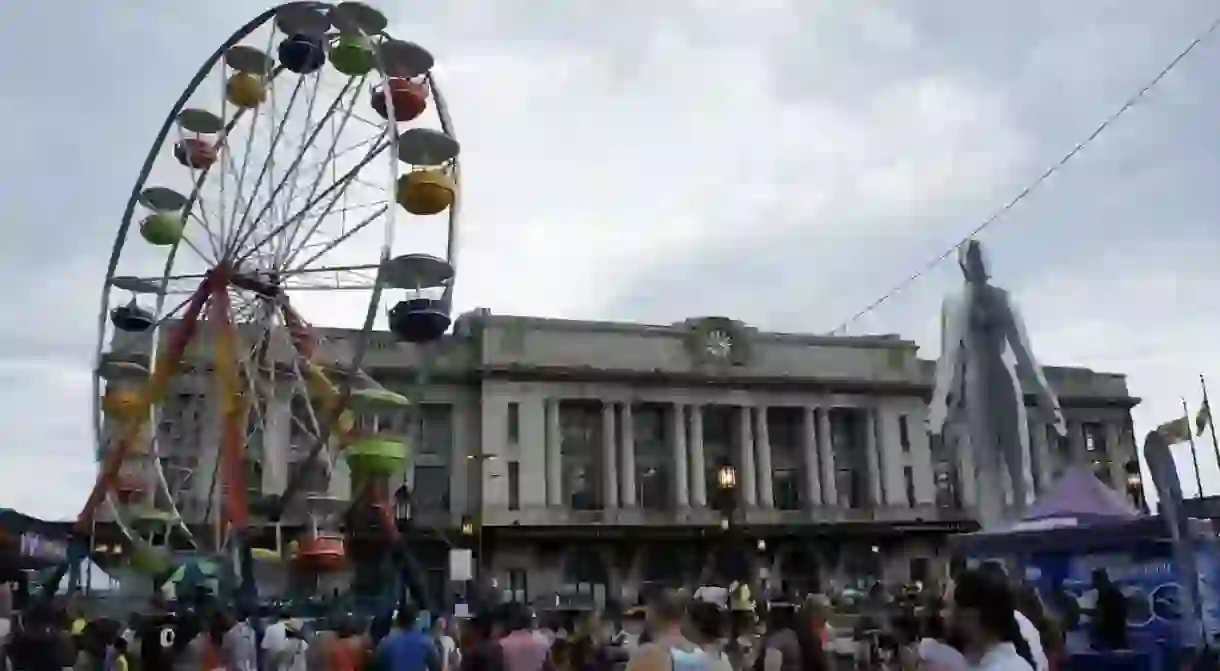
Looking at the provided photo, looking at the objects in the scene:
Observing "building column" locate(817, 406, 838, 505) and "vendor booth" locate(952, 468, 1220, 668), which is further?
"building column" locate(817, 406, 838, 505)

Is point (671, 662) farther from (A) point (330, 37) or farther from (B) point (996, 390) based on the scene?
(A) point (330, 37)

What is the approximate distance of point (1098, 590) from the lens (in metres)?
12.7

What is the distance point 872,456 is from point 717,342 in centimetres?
1142

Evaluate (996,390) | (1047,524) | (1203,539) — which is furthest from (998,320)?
(1203,539)

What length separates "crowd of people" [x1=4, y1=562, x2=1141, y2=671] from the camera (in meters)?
5.27

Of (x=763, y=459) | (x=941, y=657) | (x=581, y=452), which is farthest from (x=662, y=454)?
(x=941, y=657)

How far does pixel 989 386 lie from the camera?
1775 cm

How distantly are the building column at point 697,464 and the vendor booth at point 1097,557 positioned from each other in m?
45.0

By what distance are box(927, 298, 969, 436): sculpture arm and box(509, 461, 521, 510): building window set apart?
40.8 metres

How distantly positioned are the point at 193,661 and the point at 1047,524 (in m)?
11.1

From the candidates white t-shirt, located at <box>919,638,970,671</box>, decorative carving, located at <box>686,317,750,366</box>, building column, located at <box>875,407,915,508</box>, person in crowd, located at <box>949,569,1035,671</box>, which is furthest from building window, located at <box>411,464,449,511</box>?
person in crowd, located at <box>949,569,1035,671</box>

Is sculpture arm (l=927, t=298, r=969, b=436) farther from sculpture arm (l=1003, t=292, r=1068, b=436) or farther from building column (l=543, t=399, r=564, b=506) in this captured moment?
building column (l=543, t=399, r=564, b=506)

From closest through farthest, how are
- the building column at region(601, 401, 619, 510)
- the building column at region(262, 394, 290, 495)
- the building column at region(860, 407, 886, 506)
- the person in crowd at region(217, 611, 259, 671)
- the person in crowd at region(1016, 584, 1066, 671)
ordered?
the person in crowd at region(1016, 584, 1066, 671), the person in crowd at region(217, 611, 259, 671), the building column at region(262, 394, 290, 495), the building column at region(601, 401, 619, 510), the building column at region(860, 407, 886, 506)

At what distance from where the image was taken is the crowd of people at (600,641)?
5273 mm
